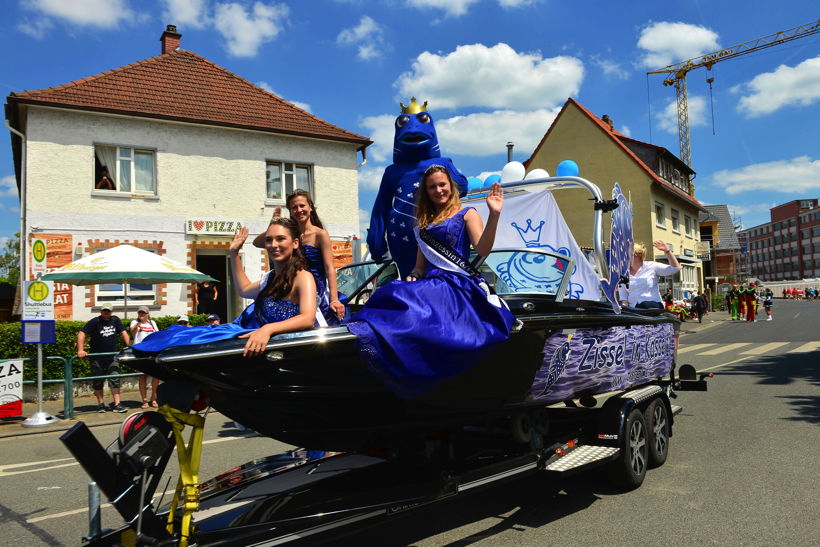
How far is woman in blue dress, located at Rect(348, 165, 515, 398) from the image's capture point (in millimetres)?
2846

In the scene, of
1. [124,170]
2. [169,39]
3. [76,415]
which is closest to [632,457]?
[76,415]

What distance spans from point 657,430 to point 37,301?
28.8ft

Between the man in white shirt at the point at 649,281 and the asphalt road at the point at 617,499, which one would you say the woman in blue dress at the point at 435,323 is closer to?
the asphalt road at the point at 617,499

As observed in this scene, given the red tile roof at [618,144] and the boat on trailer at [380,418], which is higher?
the red tile roof at [618,144]

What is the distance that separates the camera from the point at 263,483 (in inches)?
144

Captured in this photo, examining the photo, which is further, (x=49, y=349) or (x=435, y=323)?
(x=49, y=349)

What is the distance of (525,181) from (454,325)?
272cm

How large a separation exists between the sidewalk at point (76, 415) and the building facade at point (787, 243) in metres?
124

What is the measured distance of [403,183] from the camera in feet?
14.7

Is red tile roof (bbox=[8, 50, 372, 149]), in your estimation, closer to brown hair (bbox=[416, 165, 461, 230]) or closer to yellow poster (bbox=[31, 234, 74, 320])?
yellow poster (bbox=[31, 234, 74, 320])

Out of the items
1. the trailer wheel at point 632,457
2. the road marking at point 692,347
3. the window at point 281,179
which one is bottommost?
the road marking at point 692,347

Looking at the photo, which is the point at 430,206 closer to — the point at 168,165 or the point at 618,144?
the point at 168,165

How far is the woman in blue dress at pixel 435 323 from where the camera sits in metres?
2.85

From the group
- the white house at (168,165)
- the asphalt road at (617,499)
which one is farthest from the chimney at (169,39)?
the asphalt road at (617,499)
